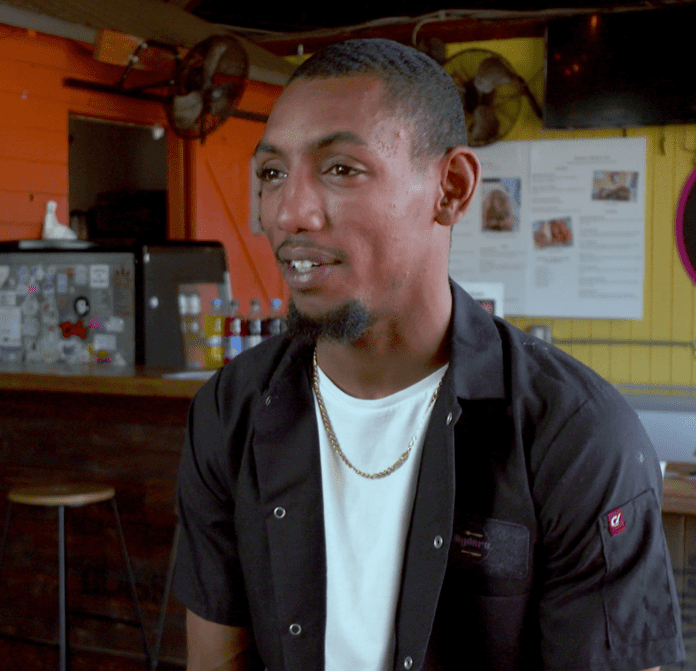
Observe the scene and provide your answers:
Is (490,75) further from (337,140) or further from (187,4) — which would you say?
(337,140)

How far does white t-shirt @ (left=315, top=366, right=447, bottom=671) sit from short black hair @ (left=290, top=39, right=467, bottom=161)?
33 centimetres

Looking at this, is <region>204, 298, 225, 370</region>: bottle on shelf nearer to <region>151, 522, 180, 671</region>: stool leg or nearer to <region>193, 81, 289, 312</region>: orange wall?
<region>151, 522, 180, 671</region>: stool leg

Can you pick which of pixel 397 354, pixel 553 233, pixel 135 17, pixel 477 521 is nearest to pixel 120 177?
pixel 135 17

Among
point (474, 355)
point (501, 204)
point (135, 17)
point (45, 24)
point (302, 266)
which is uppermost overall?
point (135, 17)

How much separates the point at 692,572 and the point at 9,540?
7.59 ft

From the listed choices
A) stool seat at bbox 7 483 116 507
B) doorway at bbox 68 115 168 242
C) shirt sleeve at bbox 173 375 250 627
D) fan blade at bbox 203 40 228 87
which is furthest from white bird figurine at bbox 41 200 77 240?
shirt sleeve at bbox 173 375 250 627

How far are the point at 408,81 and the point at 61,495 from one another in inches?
73.9

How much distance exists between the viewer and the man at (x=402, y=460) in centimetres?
104

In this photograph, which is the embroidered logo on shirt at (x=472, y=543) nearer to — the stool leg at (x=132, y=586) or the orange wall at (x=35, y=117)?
the stool leg at (x=132, y=586)

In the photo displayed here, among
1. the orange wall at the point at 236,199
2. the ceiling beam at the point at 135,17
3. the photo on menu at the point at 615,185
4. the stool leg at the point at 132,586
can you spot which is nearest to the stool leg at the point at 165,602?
the stool leg at the point at 132,586

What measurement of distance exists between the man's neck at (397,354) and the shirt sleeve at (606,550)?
0.73ft

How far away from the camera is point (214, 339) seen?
3203 mm

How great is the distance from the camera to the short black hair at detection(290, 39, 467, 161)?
42.1 inches

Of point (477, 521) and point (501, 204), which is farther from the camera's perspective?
point (501, 204)
